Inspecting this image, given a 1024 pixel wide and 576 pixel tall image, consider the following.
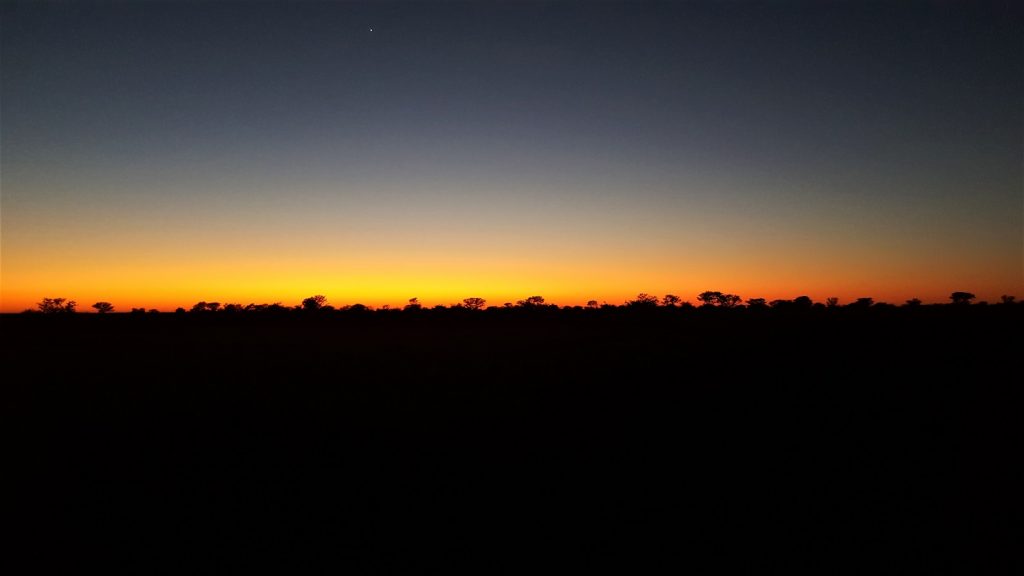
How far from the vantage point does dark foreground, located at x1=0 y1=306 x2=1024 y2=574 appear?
7.67m

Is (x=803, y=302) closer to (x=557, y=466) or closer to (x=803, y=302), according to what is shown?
(x=803, y=302)

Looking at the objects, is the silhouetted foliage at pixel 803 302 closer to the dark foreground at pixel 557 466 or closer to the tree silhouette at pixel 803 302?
the tree silhouette at pixel 803 302

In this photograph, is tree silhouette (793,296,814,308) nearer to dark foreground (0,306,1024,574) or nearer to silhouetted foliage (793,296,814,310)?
silhouetted foliage (793,296,814,310)

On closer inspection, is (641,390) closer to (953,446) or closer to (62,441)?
(953,446)

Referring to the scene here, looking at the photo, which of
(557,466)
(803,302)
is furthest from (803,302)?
(557,466)

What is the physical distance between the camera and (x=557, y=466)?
1065 centimetres

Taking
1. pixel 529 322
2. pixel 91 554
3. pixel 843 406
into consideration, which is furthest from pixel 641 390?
pixel 529 322

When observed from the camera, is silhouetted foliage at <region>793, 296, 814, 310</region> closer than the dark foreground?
No

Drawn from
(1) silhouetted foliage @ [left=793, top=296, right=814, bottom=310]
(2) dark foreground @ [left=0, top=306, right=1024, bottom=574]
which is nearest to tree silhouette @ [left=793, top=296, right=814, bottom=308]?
(1) silhouetted foliage @ [left=793, top=296, right=814, bottom=310]

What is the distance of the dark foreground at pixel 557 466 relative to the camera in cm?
767

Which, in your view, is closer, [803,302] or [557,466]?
[557,466]

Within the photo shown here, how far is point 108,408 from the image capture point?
1644 cm

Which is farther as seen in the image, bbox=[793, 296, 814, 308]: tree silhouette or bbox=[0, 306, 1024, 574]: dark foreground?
bbox=[793, 296, 814, 308]: tree silhouette

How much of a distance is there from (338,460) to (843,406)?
37.3ft
